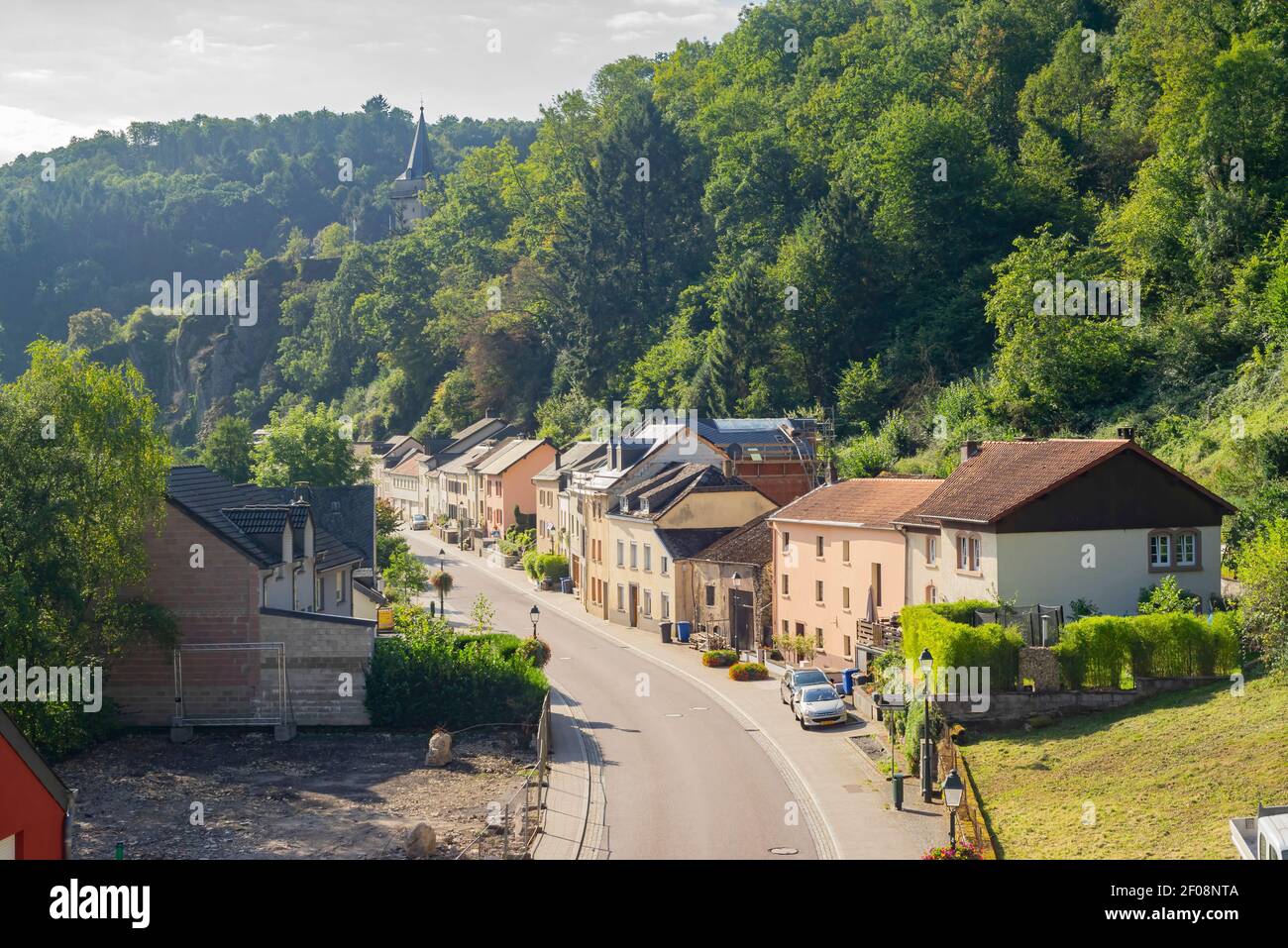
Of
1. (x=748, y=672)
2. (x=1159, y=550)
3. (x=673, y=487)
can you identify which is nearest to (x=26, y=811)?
(x=1159, y=550)

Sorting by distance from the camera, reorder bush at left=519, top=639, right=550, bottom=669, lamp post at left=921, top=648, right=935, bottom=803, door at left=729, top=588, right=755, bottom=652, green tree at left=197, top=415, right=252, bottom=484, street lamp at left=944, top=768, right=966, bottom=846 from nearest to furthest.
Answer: street lamp at left=944, top=768, right=966, bottom=846 < lamp post at left=921, top=648, right=935, bottom=803 < bush at left=519, top=639, right=550, bottom=669 < door at left=729, top=588, right=755, bottom=652 < green tree at left=197, top=415, right=252, bottom=484

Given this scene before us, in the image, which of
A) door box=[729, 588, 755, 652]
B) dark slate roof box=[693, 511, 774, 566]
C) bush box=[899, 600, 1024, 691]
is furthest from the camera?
dark slate roof box=[693, 511, 774, 566]

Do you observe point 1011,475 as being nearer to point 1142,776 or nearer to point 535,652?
point 1142,776

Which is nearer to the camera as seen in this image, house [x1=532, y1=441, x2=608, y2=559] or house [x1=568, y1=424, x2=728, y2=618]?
house [x1=568, y1=424, x2=728, y2=618]

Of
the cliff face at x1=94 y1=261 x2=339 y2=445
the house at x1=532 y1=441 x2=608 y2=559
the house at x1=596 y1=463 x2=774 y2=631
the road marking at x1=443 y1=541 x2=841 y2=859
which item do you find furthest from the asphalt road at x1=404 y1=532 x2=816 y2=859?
the cliff face at x1=94 y1=261 x2=339 y2=445

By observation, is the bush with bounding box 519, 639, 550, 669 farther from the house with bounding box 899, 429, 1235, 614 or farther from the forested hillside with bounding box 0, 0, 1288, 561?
the forested hillside with bounding box 0, 0, 1288, 561

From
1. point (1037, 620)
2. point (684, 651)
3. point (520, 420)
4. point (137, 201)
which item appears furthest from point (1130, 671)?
point (137, 201)

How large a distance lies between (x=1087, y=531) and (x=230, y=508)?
25427 mm

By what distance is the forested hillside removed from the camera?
53.8 metres

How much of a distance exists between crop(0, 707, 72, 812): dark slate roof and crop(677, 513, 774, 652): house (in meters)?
36.1

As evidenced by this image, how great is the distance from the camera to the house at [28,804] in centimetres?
1386

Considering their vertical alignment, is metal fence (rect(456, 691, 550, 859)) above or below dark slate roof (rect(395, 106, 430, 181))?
below

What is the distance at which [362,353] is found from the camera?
138 metres

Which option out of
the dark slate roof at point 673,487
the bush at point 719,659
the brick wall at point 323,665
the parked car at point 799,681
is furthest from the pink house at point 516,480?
the brick wall at point 323,665
